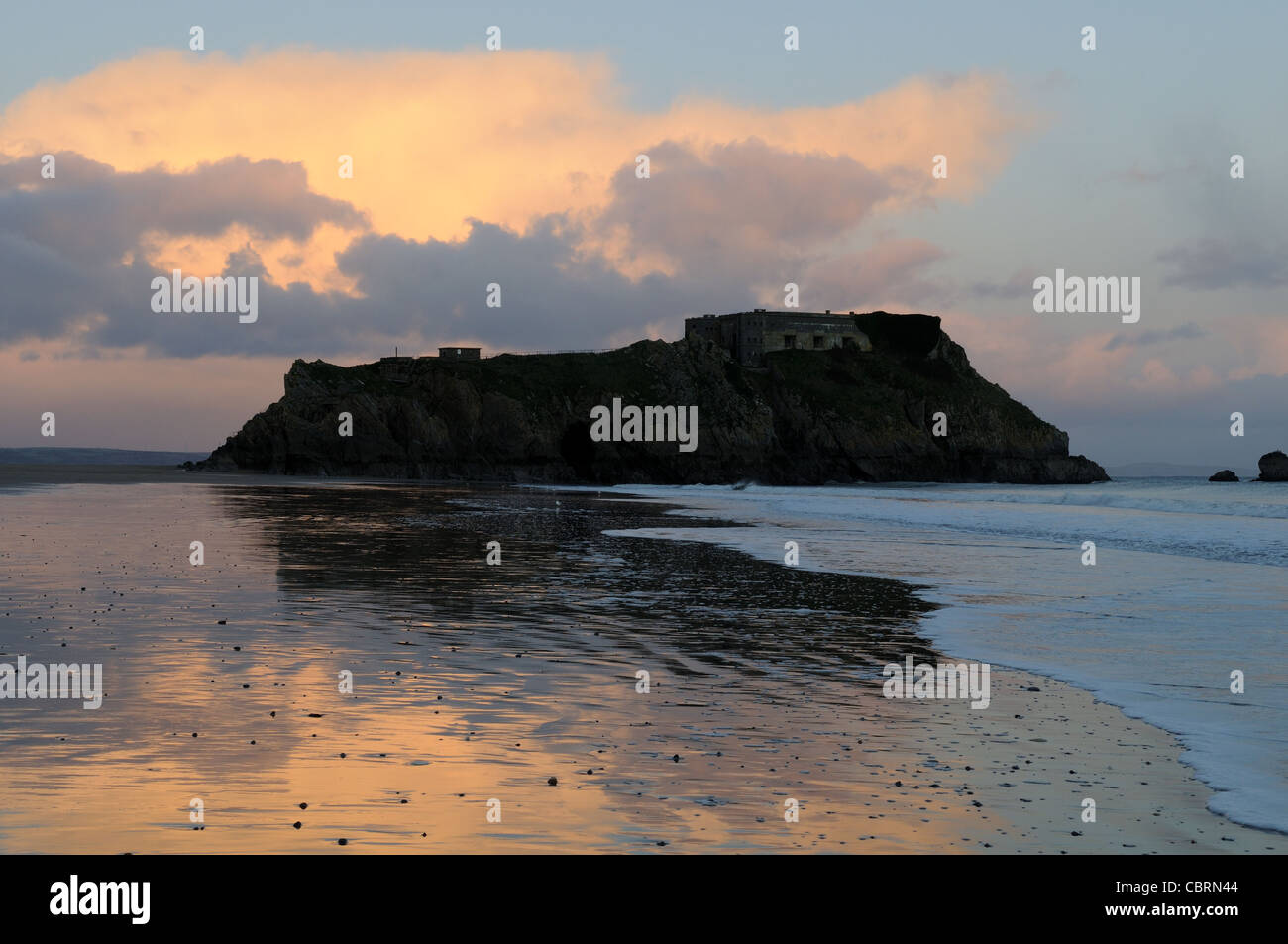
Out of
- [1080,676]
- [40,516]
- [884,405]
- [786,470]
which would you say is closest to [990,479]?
[884,405]

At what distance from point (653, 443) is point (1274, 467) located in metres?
95.2

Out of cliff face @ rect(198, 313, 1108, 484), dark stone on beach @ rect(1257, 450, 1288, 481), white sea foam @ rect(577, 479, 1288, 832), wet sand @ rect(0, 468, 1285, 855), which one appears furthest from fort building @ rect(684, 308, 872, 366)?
wet sand @ rect(0, 468, 1285, 855)

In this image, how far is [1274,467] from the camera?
168 m

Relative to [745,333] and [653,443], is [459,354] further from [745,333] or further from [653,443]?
[745,333]

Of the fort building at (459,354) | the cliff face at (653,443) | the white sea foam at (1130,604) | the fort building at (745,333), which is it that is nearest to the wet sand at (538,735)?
the white sea foam at (1130,604)

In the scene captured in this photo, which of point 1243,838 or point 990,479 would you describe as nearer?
point 1243,838

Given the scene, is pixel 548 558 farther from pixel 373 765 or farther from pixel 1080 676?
pixel 373 765

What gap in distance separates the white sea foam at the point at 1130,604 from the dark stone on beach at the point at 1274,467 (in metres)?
136

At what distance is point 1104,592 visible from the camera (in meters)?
22.0

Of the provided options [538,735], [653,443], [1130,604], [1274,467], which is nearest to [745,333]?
[653,443]

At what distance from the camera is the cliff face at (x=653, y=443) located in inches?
5595

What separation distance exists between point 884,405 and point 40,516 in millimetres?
158709

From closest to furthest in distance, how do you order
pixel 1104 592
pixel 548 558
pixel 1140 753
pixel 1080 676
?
pixel 1140 753, pixel 1080 676, pixel 1104 592, pixel 548 558

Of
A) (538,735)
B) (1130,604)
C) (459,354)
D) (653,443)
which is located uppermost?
(459,354)
